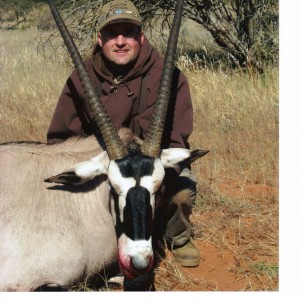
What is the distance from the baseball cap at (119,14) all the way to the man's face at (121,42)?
94 millimetres

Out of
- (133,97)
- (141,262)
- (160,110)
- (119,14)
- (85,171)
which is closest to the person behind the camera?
(141,262)

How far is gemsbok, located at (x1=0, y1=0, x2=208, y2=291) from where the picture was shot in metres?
3.69

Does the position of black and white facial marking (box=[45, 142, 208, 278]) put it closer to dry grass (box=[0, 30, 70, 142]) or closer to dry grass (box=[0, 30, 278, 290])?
dry grass (box=[0, 30, 278, 290])

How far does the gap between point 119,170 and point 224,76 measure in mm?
6630

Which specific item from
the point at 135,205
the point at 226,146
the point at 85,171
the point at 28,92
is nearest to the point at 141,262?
the point at 135,205

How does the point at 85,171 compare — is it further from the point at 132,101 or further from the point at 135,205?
the point at 132,101

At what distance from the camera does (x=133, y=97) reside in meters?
4.88

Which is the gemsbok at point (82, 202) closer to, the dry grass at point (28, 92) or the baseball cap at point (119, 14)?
the baseball cap at point (119, 14)

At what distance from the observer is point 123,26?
491 cm

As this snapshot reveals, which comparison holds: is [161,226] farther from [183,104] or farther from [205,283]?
[183,104]

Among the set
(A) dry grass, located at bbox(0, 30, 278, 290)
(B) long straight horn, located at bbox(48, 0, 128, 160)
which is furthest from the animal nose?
(A) dry grass, located at bbox(0, 30, 278, 290)

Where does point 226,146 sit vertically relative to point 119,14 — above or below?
below

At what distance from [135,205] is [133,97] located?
5.00 feet
